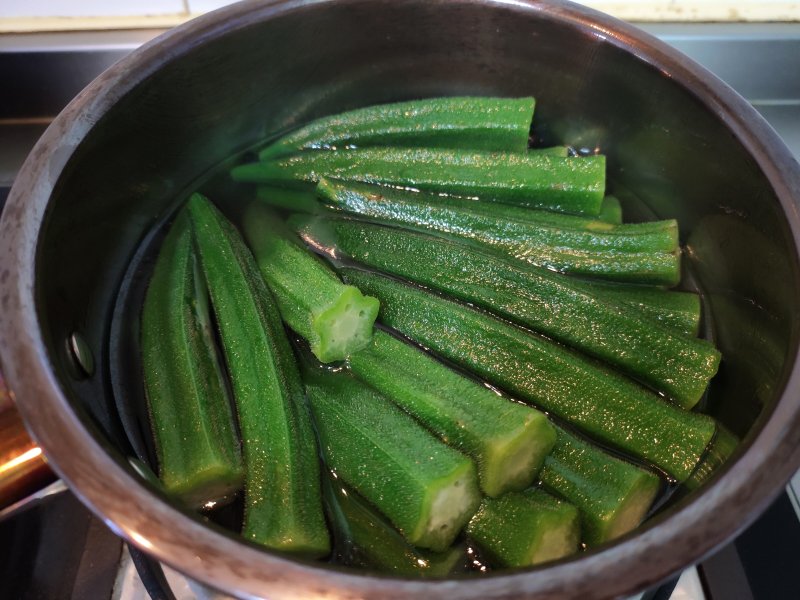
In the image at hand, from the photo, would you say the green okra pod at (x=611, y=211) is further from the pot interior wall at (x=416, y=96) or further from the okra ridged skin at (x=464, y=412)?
the okra ridged skin at (x=464, y=412)

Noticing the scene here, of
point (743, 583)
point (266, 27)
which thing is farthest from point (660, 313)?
point (266, 27)

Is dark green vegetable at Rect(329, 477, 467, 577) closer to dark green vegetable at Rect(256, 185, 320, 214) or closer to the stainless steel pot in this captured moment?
the stainless steel pot

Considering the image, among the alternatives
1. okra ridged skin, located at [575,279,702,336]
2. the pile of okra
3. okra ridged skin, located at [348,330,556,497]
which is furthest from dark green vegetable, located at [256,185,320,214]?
okra ridged skin, located at [575,279,702,336]

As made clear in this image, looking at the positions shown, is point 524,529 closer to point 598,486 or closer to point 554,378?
point 598,486

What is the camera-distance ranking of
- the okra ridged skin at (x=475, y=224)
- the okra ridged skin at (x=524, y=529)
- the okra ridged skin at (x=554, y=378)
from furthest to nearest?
the okra ridged skin at (x=475, y=224)
the okra ridged skin at (x=554, y=378)
the okra ridged skin at (x=524, y=529)

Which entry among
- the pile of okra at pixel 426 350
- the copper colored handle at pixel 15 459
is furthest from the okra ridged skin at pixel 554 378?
the copper colored handle at pixel 15 459

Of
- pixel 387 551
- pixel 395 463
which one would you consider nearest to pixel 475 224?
pixel 395 463

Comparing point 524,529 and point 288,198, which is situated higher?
point 288,198
